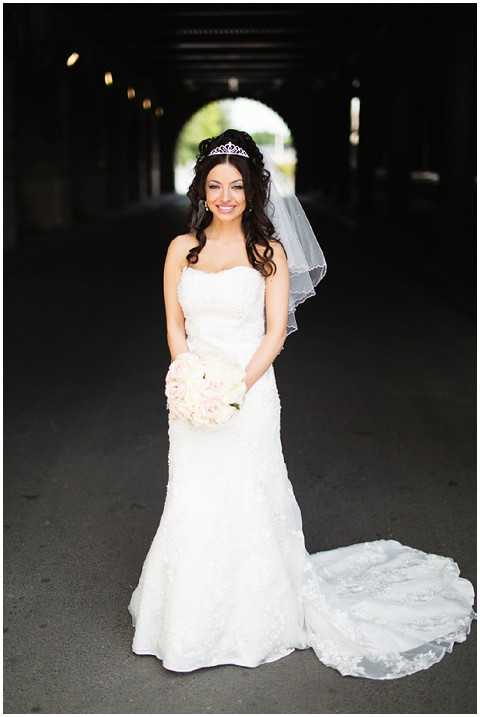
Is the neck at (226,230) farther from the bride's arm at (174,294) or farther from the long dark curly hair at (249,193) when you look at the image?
the bride's arm at (174,294)

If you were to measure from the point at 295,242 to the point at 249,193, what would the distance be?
39 cm

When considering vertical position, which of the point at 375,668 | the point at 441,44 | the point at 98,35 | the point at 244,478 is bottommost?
the point at 375,668

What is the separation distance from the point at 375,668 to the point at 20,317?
8.90 m

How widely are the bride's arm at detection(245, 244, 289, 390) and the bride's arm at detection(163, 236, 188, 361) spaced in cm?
33

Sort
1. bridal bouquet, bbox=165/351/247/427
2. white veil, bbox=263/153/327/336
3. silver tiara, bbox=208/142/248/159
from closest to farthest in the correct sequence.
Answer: bridal bouquet, bbox=165/351/247/427
silver tiara, bbox=208/142/248/159
white veil, bbox=263/153/327/336

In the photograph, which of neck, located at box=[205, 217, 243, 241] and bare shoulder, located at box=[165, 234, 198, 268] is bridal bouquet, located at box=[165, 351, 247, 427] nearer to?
bare shoulder, located at box=[165, 234, 198, 268]

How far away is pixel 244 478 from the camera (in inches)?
146

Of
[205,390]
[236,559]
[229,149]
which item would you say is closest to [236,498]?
[236,559]

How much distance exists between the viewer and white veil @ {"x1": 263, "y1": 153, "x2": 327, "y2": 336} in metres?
3.90

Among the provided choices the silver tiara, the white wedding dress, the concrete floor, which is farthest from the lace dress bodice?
the concrete floor

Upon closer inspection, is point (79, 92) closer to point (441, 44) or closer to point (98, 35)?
point (98, 35)

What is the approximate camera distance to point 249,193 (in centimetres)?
365

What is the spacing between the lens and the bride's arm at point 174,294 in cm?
374

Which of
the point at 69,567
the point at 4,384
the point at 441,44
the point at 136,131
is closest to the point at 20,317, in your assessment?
the point at 4,384
